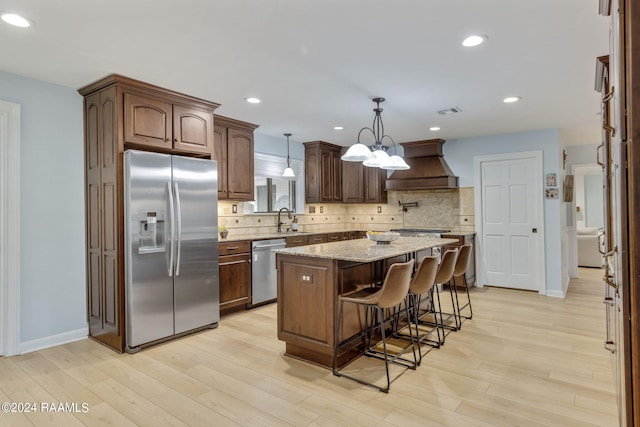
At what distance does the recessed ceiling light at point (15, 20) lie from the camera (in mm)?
2207

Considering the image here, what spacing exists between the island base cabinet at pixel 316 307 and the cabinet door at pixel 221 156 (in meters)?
1.85

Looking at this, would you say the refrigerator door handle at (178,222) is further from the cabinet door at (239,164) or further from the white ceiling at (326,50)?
the cabinet door at (239,164)

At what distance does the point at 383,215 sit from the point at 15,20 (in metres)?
5.79

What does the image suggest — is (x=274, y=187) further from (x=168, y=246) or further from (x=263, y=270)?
(x=168, y=246)

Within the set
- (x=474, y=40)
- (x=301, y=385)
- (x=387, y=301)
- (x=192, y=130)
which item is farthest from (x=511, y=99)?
(x=301, y=385)

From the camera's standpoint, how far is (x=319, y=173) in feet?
20.7

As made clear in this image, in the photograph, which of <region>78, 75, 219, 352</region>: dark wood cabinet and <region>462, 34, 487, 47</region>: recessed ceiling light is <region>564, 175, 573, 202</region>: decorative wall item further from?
<region>78, 75, 219, 352</region>: dark wood cabinet

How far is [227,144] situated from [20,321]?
280cm

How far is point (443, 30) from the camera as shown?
2.43 metres

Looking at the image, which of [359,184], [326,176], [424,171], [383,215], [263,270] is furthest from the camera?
[383,215]

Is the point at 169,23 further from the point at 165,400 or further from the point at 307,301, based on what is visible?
the point at 165,400

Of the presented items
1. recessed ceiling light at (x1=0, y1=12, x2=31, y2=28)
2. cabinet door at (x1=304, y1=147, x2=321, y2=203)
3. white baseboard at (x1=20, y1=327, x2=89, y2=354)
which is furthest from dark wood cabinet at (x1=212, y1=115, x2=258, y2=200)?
recessed ceiling light at (x1=0, y1=12, x2=31, y2=28)

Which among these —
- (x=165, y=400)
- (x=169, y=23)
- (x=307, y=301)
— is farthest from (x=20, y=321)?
(x=169, y=23)

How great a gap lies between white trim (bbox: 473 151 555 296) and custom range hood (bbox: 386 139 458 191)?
1.24 ft
